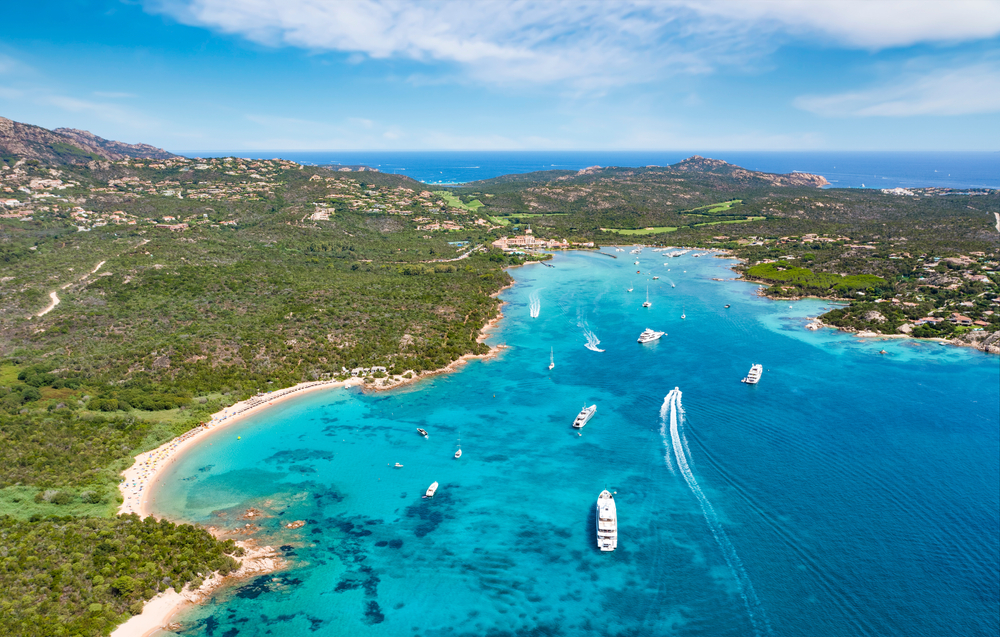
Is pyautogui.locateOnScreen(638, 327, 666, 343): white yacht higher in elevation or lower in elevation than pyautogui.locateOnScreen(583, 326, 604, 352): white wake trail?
higher


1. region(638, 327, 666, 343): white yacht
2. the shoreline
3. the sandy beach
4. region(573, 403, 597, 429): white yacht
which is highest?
region(638, 327, 666, 343): white yacht

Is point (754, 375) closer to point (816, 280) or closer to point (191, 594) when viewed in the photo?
point (816, 280)

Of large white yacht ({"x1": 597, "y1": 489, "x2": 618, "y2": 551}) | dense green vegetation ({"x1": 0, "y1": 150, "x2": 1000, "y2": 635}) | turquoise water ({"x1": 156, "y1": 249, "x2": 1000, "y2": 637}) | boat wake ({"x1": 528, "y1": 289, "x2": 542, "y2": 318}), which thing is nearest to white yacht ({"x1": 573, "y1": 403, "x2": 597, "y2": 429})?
turquoise water ({"x1": 156, "y1": 249, "x2": 1000, "y2": 637})

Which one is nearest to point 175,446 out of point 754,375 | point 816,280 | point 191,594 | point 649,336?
point 191,594

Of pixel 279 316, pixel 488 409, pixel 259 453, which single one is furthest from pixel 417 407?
pixel 279 316

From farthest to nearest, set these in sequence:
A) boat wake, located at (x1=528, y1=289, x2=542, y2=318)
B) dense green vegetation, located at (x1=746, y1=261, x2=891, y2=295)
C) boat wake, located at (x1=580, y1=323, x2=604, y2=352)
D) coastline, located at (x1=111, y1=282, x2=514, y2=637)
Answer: dense green vegetation, located at (x1=746, y1=261, x2=891, y2=295) → boat wake, located at (x1=528, y1=289, x2=542, y2=318) → boat wake, located at (x1=580, y1=323, x2=604, y2=352) → coastline, located at (x1=111, y1=282, x2=514, y2=637)

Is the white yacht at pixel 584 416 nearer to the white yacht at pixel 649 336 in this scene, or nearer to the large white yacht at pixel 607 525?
the large white yacht at pixel 607 525

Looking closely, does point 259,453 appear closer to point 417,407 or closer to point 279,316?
point 417,407

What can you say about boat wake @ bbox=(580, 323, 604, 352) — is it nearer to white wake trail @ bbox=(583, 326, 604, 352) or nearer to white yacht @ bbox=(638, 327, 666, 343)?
white wake trail @ bbox=(583, 326, 604, 352)
